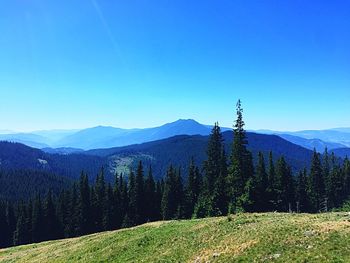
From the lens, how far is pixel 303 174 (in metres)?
112

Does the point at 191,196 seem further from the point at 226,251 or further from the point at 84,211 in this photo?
the point at 226,251

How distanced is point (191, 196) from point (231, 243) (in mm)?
59041

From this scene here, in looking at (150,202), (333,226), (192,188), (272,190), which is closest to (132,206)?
(150,202)

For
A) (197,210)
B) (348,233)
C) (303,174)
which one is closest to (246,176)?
(197,210)

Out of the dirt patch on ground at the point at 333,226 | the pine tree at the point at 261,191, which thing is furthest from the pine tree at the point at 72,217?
the dirt patch on ground at the point at 333,226

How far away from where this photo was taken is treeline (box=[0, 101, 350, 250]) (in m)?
66.8

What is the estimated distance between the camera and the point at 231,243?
30.8 meters

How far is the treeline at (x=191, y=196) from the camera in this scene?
66.8 meters

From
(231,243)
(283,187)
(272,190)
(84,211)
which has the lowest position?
(84,211)

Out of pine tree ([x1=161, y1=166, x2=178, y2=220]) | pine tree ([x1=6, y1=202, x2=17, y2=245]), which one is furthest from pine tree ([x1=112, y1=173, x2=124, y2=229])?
pine tree ([x1=6, y1=202, x2=17, y2=245])

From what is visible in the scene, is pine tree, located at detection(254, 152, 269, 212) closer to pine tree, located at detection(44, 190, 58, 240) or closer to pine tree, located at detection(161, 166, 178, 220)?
pine tree, located at detection(161, 166, 178, 220)

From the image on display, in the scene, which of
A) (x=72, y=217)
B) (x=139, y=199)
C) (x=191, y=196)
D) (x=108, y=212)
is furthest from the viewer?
(x=72, y=217)

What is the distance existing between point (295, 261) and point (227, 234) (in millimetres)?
10691

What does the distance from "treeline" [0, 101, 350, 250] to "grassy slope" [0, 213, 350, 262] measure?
1009 inches
